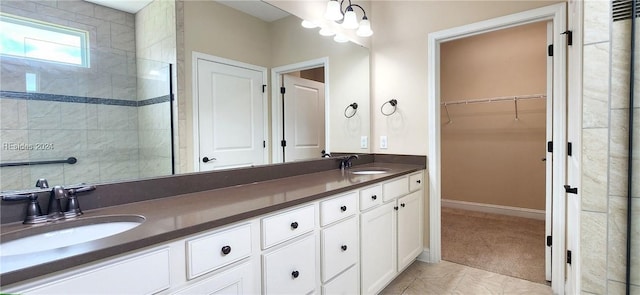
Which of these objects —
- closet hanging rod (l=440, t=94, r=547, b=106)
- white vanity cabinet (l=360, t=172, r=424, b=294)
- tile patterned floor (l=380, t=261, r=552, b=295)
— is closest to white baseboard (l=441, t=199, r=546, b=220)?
closet hanging rod (l=440, t=94, r=547, b=106)

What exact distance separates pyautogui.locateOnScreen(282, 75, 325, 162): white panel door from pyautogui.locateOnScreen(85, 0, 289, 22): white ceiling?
413 mm

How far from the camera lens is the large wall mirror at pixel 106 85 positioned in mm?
1094

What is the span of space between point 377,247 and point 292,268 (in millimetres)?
785

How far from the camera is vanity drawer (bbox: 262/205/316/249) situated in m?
1.21

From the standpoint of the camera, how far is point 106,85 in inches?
50.1

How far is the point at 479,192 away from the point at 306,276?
3.59 meters

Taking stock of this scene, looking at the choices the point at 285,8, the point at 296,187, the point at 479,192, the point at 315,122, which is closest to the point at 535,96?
the point at 479,192

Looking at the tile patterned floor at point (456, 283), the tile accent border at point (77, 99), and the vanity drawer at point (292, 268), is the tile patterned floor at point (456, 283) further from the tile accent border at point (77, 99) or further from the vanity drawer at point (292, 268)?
the tile accent border at point (77, 99)

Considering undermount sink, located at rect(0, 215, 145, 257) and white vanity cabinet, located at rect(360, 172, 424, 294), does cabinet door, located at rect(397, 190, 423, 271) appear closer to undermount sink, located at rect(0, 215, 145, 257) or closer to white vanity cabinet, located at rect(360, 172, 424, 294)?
white vanity cabinet, located at rect(360, 172, 424, 294)

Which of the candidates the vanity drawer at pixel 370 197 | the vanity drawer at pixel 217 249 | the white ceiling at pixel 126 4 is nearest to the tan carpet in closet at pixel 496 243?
the vanity drawer at pixel 370 197

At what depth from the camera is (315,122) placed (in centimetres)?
248

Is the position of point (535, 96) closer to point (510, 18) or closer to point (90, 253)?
point (510, 18)

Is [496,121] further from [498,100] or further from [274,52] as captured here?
[274,52]

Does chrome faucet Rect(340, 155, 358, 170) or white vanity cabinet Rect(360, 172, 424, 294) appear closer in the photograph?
white vanity cabinet Rect(360, 172, 424, 294)
